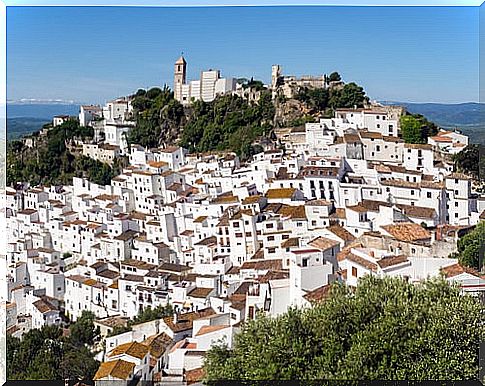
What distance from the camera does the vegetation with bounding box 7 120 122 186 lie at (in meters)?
11.6

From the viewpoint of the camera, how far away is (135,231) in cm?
910

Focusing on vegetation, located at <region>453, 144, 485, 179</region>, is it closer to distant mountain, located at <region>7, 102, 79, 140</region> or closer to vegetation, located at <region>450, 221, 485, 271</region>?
vegetation, located at <region>450, 221, 485, 271</region>

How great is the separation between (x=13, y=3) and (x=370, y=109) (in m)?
7.54

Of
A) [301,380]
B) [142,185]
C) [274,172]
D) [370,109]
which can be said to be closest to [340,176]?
[274,172]

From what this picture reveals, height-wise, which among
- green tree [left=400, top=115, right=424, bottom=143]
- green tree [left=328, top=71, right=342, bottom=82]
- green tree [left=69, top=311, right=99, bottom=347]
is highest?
green tree [left=328, top=71, right=342, bottom=82]

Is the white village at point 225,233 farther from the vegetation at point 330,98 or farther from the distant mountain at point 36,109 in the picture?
the distant mountain at point 36,109

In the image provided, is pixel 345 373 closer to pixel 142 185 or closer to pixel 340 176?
pixel 340 176

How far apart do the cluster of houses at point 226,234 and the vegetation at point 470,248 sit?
4.5 inches

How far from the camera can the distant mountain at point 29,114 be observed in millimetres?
4725

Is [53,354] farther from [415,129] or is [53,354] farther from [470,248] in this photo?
[415,129]

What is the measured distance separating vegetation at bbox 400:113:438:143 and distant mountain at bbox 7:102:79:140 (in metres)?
4.80

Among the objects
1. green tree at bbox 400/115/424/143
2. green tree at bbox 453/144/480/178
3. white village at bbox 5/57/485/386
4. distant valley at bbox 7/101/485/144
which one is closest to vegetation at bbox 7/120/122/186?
white village at bbox 5/57/485/386

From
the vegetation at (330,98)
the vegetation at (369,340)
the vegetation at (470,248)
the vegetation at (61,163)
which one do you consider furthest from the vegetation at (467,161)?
the vegetation at (61,163)

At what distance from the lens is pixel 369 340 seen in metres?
3.20
